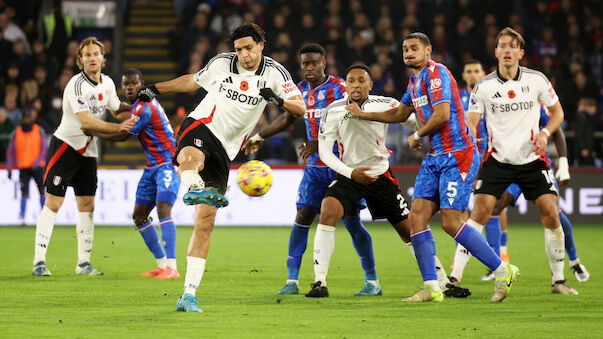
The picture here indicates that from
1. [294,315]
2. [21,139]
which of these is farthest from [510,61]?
[21,139]

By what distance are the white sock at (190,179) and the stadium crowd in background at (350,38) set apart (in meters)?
13.1

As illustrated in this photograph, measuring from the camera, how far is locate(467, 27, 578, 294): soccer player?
29.1 ft

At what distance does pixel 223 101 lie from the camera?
771 cm

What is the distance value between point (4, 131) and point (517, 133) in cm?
1381

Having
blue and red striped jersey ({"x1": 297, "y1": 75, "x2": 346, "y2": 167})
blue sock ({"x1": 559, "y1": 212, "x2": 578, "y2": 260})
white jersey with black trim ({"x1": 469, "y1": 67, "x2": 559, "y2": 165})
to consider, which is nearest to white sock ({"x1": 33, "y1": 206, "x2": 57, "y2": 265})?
blue and red striped jersey ({"x1": 297, "y1": 75, "x2": 346, "y2": 167})

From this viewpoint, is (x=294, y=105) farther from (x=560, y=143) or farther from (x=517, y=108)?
(x=560, y=143)

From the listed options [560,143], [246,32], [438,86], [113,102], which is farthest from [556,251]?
[113,102]

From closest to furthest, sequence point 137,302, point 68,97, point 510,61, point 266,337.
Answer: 1. point 266,337
2. point 137,302
3. point 510,61
4. point 68,97

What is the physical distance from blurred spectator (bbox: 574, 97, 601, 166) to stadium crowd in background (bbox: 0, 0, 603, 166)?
258 millimetres

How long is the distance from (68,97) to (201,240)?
3754mm

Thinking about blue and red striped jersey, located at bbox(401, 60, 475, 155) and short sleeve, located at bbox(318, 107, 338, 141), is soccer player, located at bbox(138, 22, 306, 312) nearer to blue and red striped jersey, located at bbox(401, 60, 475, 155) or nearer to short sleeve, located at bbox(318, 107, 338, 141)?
short sleeve, located at bbox(318, 107, 338, 141)

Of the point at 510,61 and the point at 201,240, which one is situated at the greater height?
the point at 510,61

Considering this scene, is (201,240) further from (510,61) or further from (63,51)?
(63,51)

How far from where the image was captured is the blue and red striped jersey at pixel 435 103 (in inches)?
321
